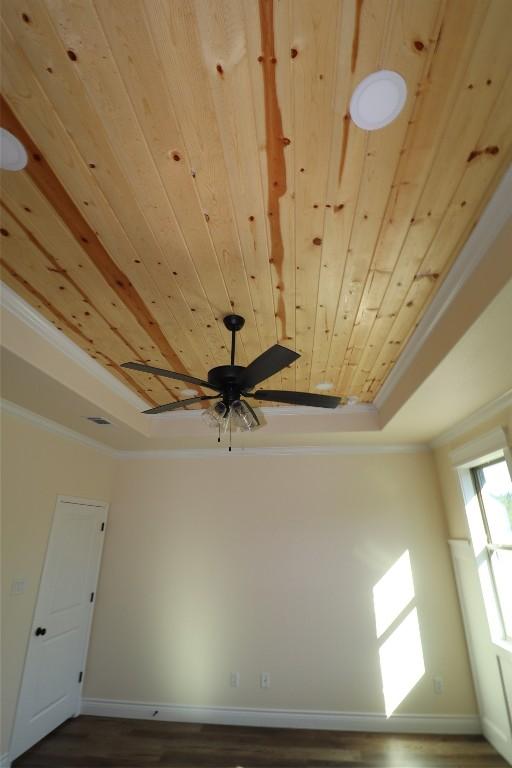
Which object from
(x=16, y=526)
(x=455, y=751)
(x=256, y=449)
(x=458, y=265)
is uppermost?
(x=458, y=265)

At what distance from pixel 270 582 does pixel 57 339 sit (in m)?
3.05

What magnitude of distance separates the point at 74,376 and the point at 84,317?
0.62 meters

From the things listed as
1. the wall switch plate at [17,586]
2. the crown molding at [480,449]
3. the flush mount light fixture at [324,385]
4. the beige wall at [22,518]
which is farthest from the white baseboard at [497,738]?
the wall switch plate at [17,586]

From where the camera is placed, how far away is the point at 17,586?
2.95 meters

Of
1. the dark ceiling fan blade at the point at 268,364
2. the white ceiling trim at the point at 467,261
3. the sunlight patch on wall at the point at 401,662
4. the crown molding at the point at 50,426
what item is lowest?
the sunlight patch on wall at the point at 401,662

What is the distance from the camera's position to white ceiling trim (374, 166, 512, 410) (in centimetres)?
143

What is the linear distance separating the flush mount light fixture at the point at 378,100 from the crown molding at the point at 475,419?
2.11 metres

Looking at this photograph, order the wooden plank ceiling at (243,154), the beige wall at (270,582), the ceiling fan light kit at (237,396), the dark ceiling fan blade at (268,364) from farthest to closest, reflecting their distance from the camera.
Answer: the beige wall at (270,582)
the ceiling fan light kit at (237,396)
the dark ceiling fan blade at (268,364)
the wooden plank ceiling at (243,154)

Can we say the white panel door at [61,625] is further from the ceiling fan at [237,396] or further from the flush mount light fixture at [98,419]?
the ceiling fan at [237,396]

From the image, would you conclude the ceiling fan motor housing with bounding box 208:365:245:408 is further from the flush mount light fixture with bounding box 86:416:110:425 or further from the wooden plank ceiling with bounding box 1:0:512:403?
the flush mount light fixture with bounding box 86:416:110:425

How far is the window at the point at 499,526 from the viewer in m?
2.96

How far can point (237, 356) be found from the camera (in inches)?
106

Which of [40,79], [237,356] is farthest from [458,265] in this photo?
[40,79]

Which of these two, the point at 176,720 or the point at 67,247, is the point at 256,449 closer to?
the point at 176,720
